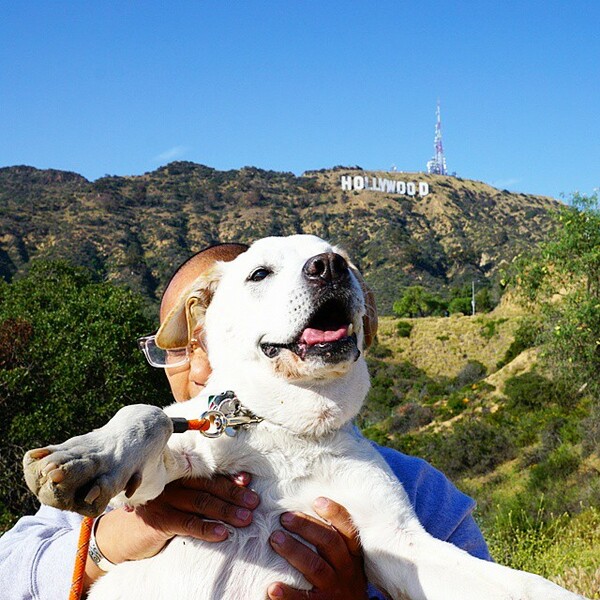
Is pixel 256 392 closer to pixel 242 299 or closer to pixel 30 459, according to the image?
pixel 242 299

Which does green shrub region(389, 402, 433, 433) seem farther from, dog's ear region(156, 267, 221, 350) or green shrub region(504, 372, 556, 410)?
dog's ear region(156, 267, 221, 350)

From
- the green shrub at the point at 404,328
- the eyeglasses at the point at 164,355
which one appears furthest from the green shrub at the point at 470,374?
the eyeglasses at the point at 164,355

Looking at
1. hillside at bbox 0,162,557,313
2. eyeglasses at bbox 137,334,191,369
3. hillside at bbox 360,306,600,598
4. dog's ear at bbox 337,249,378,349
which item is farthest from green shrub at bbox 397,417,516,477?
hillside at bbox 0,162,557,313

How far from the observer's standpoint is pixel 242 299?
3.15 metres

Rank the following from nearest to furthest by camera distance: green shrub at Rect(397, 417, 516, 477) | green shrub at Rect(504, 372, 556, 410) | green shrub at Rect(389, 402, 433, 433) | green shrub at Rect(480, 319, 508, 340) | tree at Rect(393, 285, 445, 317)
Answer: green shrub at Rect(397, 417, 516, 477)
green shrub at Rect(504, 372, 556, 410)
green shrub at Rect(389, 402, 433, 433)
green shrub at Rect(480, 319, 508, 340)
tree at Rect(393, 285, 445, 317)

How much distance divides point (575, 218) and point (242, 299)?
1624 centimetres

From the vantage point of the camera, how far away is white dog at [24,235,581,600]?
91.1 inches

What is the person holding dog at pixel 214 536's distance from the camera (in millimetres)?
2559

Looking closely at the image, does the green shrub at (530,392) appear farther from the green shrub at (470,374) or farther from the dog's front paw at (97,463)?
the dog's front paw at (97,463)

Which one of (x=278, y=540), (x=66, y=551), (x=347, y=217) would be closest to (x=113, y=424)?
(x=278, y=540)

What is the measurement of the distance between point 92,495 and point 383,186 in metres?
105

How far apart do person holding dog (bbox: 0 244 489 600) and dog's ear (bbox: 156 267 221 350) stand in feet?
2.96

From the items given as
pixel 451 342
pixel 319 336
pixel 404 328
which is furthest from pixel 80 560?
pixel 404 328

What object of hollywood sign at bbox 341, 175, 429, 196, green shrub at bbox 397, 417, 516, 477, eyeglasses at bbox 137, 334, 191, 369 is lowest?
green shrub at bbox 397, 417, 516, 477
